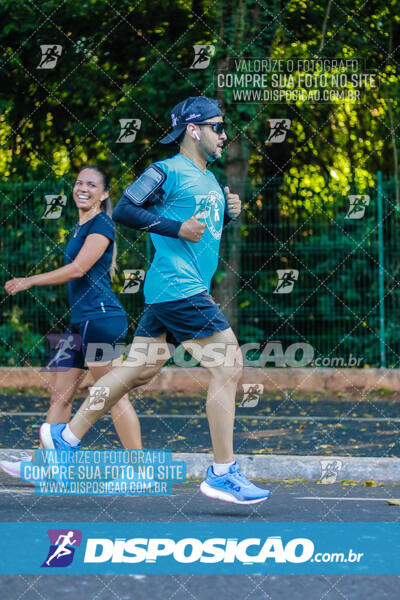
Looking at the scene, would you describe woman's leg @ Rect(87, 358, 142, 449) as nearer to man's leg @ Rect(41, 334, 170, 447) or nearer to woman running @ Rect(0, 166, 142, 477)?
woman running @ Rect(0, 166, 142, 477)

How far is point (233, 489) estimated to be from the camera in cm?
503

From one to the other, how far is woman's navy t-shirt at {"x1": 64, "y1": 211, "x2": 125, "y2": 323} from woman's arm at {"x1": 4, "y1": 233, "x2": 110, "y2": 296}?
49mm

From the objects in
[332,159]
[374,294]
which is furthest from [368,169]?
[374,294]

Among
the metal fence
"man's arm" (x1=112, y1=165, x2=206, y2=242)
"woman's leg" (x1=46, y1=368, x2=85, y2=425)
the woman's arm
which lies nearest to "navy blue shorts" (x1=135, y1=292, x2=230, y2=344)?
"man's arm" (x1=112, y1=165, x2=206, y2=242)

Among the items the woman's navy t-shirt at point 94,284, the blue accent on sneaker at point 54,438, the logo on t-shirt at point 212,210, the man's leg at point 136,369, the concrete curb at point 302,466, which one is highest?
the logo on t-shirt at point 212,210

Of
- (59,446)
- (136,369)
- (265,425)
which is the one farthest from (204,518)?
(265,425)

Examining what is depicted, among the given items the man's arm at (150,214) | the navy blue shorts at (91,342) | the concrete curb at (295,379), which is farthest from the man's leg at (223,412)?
the concrete curb at (295,379)

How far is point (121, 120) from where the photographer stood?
12.2 meters

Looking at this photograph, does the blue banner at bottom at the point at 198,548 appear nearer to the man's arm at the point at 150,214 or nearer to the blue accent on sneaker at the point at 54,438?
the blue accent on sneaker at the point at 54,438

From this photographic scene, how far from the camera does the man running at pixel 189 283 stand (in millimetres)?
5027

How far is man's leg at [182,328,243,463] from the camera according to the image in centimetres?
500

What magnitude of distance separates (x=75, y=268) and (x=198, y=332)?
99cm

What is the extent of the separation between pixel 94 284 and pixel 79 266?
14 centimetres

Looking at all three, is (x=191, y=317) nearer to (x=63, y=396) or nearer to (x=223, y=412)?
(x=223, y=412)
